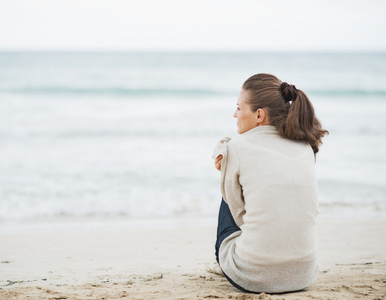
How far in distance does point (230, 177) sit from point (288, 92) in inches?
21.2

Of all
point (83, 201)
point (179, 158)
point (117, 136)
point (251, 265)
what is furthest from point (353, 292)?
point (117, 136)

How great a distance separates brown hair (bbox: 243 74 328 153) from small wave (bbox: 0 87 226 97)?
19.9m

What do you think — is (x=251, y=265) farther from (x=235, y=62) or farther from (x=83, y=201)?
(x=235, y=62)

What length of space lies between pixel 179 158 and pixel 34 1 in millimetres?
23187

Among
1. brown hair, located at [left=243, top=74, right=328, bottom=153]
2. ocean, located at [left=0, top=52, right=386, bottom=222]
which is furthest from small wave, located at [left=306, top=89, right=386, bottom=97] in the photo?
brown hair, located at [left=243, top=74, right=328, bottom=153]

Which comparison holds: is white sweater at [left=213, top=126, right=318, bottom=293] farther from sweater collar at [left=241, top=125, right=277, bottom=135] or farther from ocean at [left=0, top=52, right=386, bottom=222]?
ocean at [left=0, top=52, right=386, bottom=222]

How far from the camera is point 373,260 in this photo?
3.90 meters

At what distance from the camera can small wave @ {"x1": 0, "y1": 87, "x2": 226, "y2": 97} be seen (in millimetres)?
21672

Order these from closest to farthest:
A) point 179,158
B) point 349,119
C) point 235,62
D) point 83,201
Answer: point 83,201, point 179,158, point 349,119, point 235,62

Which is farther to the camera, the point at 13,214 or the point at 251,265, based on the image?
the point at 13,214

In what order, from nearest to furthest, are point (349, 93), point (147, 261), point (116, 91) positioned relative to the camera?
point (147, 261), point (116, 91), point (349, 93)

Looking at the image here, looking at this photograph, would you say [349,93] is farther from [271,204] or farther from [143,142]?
[271,204]

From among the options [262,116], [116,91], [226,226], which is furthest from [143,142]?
[116,91]

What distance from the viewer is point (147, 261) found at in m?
4.05
